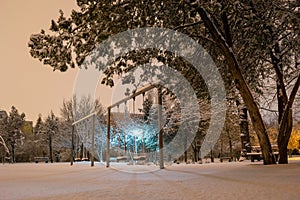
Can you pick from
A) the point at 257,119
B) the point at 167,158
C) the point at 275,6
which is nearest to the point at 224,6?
the point at 275,6

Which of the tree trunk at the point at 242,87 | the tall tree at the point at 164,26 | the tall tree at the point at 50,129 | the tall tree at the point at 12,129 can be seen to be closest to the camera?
the tall tree at the point at 164,26

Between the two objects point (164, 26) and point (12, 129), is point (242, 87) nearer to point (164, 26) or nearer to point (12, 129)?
point (164, 26)

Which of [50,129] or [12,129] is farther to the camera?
[12,129]

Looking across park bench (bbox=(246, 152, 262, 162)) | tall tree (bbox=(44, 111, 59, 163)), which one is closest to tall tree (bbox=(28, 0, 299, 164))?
park bench (bbox=(246, 152, 262, 162))

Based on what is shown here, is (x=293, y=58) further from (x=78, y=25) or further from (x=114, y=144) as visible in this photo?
(x=114, y=144)

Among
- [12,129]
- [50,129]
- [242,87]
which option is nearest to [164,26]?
[242,87]

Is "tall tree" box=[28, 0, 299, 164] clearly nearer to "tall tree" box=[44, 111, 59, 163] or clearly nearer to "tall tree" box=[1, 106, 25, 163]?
"tall tree" box=[44, 111, 59, 163]

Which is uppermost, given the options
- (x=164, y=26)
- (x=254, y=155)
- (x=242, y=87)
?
(x=164, y=26)

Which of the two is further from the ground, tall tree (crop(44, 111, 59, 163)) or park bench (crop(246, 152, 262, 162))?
tall tree (crop(44, 111, 59, 163))

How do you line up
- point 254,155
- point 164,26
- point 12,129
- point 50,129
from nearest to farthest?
point 164,26
point 254,155
point 50,129
point 12,129

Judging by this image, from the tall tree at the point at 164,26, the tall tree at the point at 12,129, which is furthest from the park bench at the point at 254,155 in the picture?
the tall tree at the point at 12,129

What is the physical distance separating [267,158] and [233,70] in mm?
1501

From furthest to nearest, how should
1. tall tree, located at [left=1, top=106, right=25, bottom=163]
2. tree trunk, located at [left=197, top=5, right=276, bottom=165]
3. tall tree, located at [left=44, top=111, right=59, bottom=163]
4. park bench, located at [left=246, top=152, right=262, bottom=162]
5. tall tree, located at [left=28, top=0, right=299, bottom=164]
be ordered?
tall tree, located at [left=1, top=106, right=25, bottom=163], tall tree, located at [left=44, top=111, right=59, bottom=163], park bench, located at [left=246, top=152, right=262, bottom=162], tree trunk, located at [left=197, top=5, right=276, bottom=165], tall tree, located at [left=28, top=0, right=299, bottom=164]

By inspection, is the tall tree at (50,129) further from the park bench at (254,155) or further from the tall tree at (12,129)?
the park bench at (254,155)
